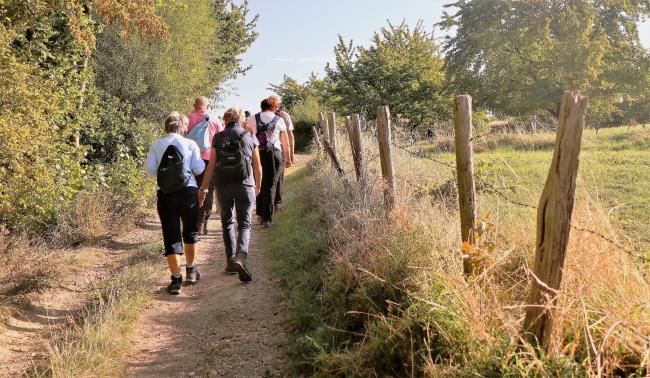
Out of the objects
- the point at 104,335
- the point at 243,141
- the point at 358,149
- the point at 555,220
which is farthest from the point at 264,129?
the point at 555,220

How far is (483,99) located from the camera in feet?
92.4

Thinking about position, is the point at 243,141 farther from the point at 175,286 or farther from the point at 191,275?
the point at 175,286

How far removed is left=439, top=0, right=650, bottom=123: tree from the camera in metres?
23.5

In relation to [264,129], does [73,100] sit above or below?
above

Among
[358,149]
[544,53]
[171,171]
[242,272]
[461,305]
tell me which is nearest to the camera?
[461,305]

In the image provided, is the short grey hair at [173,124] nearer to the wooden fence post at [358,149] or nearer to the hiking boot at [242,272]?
the hiking boot at [242,272]

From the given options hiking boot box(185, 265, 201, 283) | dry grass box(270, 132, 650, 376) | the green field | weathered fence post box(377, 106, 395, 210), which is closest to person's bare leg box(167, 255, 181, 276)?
hiking boot box(185, 265, 201, 283)

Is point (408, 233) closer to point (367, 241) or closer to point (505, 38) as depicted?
point (367, 241)

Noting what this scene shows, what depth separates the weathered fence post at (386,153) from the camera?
524 centimetres

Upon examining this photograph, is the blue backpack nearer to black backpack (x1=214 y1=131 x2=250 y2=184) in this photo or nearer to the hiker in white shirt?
the hiker in white shirt

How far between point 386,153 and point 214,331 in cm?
263

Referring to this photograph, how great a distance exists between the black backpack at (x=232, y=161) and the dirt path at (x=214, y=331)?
4.07 ft

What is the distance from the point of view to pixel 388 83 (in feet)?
82.5

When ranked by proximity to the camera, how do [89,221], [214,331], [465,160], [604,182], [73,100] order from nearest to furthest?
[465,160]
[214,331]
[89,221]
[73,100]
[604,182]
